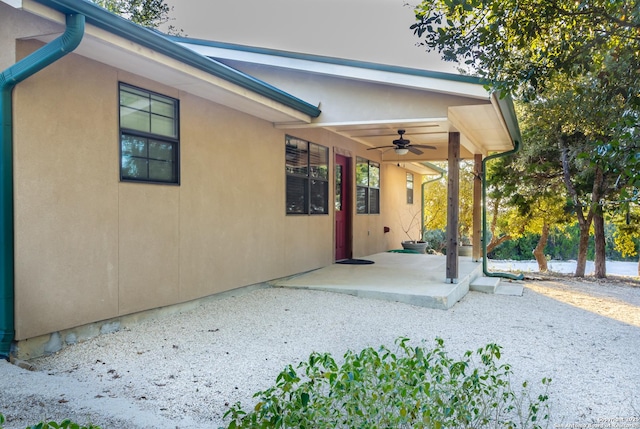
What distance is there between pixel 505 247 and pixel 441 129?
27.5 meters

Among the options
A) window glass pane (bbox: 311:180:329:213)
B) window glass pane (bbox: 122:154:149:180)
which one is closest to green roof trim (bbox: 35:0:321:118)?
window glass pane (bbox: 122:154:149:180)

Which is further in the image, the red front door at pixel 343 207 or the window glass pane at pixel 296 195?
the red front door at pixel 343 207

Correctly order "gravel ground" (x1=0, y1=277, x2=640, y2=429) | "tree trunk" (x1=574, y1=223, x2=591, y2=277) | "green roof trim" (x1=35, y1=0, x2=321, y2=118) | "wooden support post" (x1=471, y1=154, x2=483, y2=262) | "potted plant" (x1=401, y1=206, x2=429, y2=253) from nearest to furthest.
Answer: "gravel ground" (x1=0, y1=277, x2=640, y2=429), "green roof trim" (x1=35, y1=0, x2=321, y2=118), "wooden support post" (x1=471, y1=154, x2=483, y2=262), "tree trunk" (x1=574, y1=223, x2=591, y2=277), "potted plant" (x1=401, y1=206, x2=429, y2=253)

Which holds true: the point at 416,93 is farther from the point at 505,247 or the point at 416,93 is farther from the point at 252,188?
the point at 505,247

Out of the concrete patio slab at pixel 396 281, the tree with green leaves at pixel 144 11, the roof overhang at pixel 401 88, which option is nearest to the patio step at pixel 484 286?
the concrete patio slab at pixel 396 281

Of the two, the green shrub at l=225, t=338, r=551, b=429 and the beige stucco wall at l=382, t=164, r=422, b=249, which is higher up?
the beige stucco wall at l=382, t=164, r=422, b=249

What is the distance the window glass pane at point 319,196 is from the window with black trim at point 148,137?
12.1ft

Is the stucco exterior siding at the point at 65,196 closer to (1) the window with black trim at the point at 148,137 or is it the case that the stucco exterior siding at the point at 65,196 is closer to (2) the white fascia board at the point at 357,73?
(1) the window with black trim at the point at 148,137

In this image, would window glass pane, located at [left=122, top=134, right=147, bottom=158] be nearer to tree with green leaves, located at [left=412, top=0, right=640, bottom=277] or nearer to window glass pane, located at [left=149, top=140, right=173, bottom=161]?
window glass pane, located at [left=149, top=140, right=173, bottom=161]

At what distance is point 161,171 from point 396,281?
4081mm

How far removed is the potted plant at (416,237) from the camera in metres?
13.2

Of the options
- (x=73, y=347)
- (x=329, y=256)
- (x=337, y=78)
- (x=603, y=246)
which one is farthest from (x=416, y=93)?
(x=603, y=246)

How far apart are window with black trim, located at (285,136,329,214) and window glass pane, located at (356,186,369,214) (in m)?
1.66

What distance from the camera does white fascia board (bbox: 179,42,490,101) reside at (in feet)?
20.3
